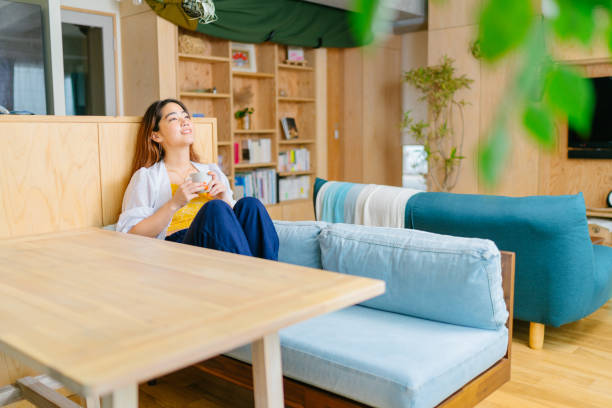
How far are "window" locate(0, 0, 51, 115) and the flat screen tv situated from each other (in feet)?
14.6

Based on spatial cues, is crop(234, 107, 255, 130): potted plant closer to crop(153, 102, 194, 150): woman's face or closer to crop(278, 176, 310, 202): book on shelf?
crop(278, 176, 310, 202): book on shelf

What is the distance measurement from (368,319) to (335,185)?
1195 mm

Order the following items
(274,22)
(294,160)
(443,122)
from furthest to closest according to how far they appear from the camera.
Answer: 1. (294,160)
2. (443,122)
3. (274,22)

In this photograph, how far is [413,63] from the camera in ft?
23.2

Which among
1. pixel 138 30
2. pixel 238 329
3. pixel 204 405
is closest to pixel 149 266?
pixel 238 329

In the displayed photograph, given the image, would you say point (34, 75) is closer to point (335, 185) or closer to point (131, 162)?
point (131, 162)

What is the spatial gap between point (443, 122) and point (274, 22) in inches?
77.9

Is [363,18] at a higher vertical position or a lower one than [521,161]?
higher

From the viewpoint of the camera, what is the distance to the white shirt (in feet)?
7.73

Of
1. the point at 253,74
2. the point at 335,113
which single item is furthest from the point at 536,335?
the point at 335,113

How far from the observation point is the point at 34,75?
14.5ft

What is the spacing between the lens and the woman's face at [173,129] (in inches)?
100

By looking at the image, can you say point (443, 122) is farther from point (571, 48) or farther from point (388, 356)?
point (571, 48)

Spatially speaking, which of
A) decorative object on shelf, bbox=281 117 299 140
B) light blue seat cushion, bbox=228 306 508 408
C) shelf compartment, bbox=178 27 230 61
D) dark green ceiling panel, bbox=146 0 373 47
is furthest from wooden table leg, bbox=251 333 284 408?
decorative object on shelf, bbox=281 117 299 140
